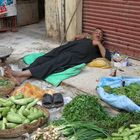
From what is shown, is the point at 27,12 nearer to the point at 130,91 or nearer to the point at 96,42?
the point at 96,42

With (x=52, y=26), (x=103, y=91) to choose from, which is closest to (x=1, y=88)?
(x=103, y=91)

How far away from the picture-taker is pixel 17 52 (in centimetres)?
795

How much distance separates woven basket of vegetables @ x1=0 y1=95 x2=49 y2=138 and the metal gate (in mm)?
3153

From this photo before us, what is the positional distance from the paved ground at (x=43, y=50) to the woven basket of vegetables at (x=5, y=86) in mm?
568

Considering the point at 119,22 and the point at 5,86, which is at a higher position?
the point at 119,22

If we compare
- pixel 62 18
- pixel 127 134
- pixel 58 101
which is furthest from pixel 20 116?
pixel 62 18

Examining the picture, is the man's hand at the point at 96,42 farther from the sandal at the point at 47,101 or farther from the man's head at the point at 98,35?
the sandal at the point at 47,101

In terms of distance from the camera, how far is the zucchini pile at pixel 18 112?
4.30 meters

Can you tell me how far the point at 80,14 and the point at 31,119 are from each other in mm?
4327

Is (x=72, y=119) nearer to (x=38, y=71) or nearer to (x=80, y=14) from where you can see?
(x=38, y=71)

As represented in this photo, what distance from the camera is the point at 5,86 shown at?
5570 mm

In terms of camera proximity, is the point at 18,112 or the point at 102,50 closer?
the point at 18,112

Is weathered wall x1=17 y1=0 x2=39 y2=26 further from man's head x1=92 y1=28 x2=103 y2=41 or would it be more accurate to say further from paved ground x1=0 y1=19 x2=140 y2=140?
man's head x1=92 y1=28 x2=103 y2=41

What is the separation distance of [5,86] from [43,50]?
8.54 feet
